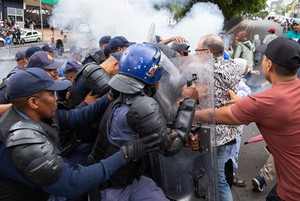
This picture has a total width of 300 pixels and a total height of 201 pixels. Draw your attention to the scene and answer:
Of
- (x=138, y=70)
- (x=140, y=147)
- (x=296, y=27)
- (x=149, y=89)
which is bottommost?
(x=140, y=147)

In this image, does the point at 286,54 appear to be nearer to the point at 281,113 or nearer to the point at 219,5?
the point at 281,113

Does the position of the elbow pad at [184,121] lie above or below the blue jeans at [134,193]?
above

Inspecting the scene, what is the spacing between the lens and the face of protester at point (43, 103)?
1.82 meters

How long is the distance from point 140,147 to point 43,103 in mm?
705

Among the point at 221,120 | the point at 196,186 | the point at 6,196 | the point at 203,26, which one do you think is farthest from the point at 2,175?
Answer: the point at 203,26

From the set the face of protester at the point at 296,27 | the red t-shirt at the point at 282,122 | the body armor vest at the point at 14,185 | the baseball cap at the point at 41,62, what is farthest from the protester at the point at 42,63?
the face of protester at the point at 296,27

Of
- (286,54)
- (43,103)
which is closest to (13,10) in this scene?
(43,103)

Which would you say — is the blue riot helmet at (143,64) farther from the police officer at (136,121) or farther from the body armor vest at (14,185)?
the body armor vest at (14,185)

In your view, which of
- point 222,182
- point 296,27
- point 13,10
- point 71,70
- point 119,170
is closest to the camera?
point 119,170

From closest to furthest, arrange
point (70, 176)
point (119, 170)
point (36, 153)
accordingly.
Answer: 1. point (36, 153)
2. point (70, 176)
3. point (119, 170)

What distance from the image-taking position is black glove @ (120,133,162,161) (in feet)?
5.85

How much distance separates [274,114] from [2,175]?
1.76m

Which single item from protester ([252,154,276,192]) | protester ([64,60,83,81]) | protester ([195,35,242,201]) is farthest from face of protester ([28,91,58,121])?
protester ([252,154,276,192])

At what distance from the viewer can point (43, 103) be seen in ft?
6.11
